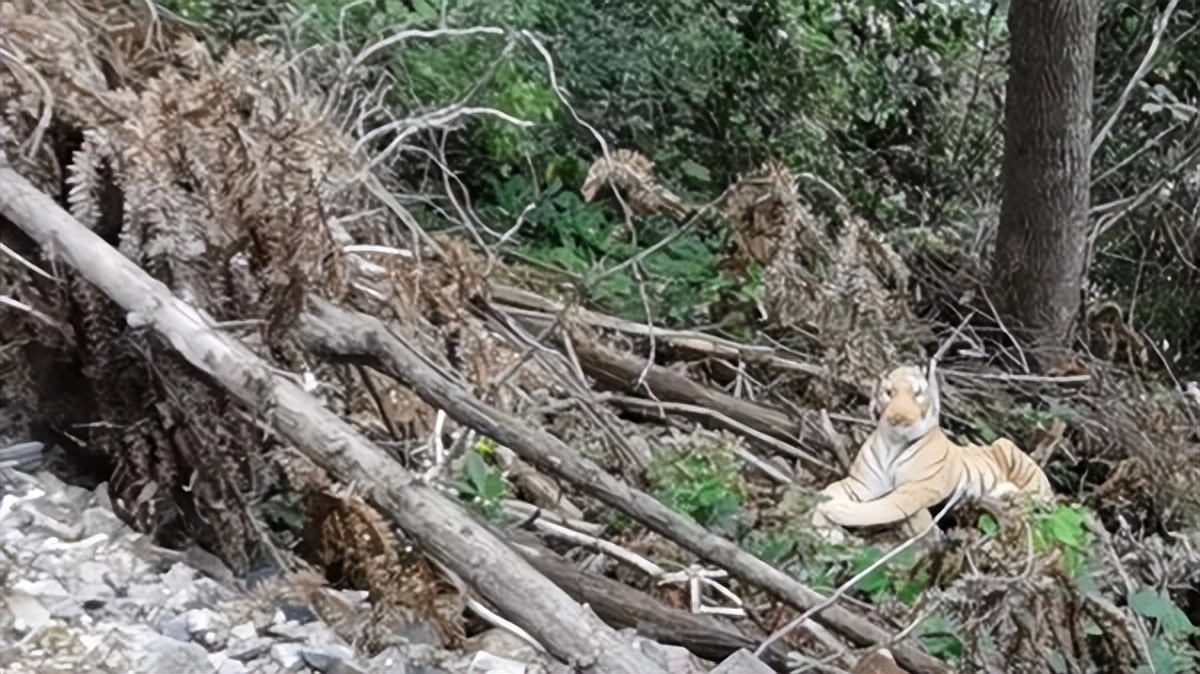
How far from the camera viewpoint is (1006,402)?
1.57 m

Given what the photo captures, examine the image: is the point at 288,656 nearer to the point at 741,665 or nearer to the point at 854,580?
the point at 741,665

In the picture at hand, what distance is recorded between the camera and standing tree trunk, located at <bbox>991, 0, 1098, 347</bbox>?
157 cm

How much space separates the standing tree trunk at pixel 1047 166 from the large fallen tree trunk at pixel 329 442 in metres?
0.67

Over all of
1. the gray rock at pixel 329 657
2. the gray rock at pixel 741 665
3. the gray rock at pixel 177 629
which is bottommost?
the gray rock at pixel 741 665

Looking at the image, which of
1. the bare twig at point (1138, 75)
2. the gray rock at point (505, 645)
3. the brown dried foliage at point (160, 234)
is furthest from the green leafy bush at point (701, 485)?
the bare twig at point (1138, 75)

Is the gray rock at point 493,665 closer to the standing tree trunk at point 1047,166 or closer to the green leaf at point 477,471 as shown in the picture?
the green leaf at point 477,471

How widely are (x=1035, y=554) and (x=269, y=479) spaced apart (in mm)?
853

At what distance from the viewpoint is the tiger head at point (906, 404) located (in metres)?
1.51

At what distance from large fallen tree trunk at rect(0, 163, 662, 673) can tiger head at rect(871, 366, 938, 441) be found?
1.38 feet

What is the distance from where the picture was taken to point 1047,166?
158 centimetres

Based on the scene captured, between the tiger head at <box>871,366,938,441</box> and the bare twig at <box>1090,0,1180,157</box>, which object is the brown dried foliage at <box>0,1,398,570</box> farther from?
the bare twig at <box>1090,0,1180,157</box>

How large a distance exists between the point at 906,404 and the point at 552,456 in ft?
1.35

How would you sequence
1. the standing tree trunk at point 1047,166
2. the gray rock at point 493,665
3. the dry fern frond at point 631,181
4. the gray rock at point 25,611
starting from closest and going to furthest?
the gray rock at point 25,611 < the gray rock at point 493,665 < the dry fern frond at point 631,181 < the standing tree trunk at point 1047,166

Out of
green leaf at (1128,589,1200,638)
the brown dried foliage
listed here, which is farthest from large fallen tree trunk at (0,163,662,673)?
green leaf at (1128,589,1200,638)
